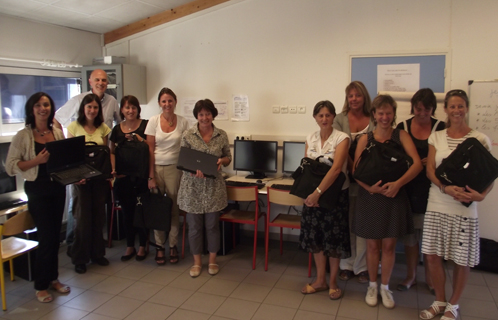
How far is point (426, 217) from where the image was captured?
Answer: 2.61m

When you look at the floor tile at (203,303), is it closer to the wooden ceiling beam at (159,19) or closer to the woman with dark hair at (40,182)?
the woman with dark hair at (40,182)

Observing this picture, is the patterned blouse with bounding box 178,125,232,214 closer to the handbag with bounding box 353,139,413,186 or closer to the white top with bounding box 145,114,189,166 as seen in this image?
the white top with bounding box 145,114,189,166

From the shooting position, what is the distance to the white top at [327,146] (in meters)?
2.84

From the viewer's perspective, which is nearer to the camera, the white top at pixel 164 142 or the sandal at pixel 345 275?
the sandal at pixel 345 275

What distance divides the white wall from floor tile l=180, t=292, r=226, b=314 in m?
1.96

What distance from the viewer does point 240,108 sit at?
4.46 metres

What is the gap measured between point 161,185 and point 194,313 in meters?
1.31

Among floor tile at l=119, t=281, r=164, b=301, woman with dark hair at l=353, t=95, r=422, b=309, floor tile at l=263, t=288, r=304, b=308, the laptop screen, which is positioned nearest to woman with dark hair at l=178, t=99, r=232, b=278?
floor tile at l=119, t=281, r=164, b=301

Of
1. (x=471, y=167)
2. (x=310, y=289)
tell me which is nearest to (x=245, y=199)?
(x=310, y=289)

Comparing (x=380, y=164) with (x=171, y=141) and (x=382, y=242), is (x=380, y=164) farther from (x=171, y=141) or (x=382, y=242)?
(x=171, y=141)

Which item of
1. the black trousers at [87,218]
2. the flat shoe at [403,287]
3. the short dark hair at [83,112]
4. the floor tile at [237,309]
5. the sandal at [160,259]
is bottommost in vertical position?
the floor tile at [237,309]

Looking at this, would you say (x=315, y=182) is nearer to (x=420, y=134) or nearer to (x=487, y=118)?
(x=420, y=134)

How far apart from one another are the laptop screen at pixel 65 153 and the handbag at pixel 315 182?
5.82 feet

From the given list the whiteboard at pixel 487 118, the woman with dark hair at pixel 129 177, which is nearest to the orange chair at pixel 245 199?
the woman with dark hair at pixel 129 177
